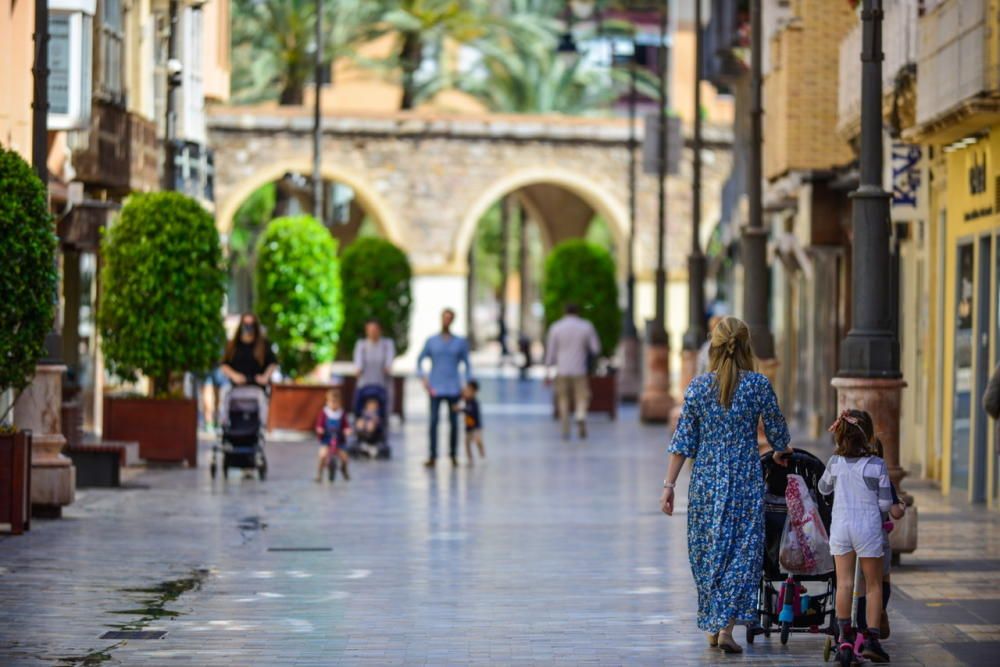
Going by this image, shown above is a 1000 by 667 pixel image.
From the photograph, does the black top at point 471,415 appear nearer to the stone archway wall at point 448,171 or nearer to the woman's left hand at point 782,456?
the woman's left hand at point 782,456

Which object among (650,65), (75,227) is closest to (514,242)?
(650,65)

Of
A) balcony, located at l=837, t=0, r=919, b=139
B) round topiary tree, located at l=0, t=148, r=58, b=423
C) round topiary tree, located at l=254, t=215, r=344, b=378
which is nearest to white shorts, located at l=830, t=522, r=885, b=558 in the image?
round topiary tree, located at l=0, t=148, r=58, b=423

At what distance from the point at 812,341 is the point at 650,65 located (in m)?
49.9

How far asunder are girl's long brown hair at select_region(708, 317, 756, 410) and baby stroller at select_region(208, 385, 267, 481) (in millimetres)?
12199

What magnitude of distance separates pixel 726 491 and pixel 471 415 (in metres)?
15.2

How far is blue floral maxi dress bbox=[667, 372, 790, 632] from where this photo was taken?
11219 mm

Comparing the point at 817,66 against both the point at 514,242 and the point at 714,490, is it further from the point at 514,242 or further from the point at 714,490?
the point at 514,242

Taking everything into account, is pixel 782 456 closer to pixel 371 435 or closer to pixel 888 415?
pixel 888 415

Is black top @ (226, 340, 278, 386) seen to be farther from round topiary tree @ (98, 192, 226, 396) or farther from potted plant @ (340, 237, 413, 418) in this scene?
potted plant @ (340, 237, 413, 418)

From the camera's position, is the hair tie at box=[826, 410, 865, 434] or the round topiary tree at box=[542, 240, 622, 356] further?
the round topiary tree at box=[542, 240, 622, 356]

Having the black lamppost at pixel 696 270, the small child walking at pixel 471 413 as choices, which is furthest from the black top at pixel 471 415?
the black lamppost at pixel 696 270

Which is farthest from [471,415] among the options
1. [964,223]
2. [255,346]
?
[964,223]

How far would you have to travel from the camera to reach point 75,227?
26.9 meters

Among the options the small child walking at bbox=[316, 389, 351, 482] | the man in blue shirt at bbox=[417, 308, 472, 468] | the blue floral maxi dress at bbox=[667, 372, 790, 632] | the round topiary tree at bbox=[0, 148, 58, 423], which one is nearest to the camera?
the blue floral maxi dress at bbox=[667, 372, 790, 632]
